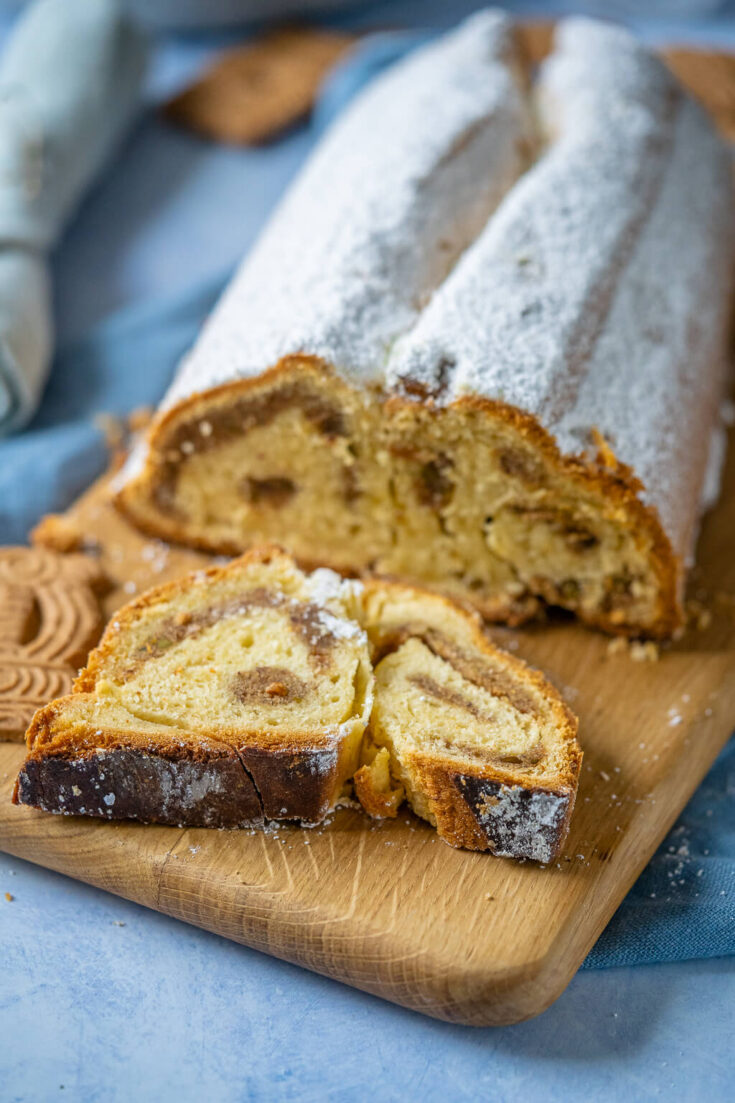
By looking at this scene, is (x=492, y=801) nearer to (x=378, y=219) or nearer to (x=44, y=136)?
(x=378, y=219)

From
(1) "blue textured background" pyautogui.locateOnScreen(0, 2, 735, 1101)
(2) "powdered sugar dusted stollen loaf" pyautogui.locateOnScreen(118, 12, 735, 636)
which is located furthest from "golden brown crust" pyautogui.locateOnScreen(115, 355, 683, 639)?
(1) "blue textured background" pyautogui.locateOnScreen(0, 2, 735, 1101)

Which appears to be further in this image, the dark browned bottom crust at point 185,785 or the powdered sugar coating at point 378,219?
the powdered sugar coating at point 378,219

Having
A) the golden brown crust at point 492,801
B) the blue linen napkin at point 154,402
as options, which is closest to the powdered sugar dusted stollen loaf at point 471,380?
the blue linen napkin at point 154,402

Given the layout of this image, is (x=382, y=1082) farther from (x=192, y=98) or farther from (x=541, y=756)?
(x=192, y=98)

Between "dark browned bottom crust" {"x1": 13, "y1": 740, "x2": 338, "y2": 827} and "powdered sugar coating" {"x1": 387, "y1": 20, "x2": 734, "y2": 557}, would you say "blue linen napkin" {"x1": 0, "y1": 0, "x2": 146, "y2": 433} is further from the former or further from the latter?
"dark browned bottom crust" {"x1": 13, "y1": 740, "x2": 338, "y2": 827}

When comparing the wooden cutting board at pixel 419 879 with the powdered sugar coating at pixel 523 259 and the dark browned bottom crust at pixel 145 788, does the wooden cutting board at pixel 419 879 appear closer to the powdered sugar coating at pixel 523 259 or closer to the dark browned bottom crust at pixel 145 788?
the dark browned bottom crust at pixel 145 788

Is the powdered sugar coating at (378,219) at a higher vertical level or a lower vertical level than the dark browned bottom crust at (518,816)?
higher

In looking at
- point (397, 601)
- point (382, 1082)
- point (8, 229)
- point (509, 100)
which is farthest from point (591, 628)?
point (8, 229)

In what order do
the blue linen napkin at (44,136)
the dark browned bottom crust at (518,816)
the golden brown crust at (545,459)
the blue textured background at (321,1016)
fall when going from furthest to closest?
the blue linen napkin at (44,136) → the golden brown crust at (545,459) → the dark browned bottom crust at (518,816) → the blue textured background at (321,1016)

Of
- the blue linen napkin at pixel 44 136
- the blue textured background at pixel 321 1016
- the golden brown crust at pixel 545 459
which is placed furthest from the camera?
the blue linen napkin at pixel 44 136
